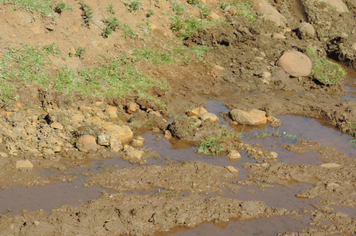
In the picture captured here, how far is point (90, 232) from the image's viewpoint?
4.00m

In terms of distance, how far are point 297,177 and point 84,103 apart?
12.4 ft

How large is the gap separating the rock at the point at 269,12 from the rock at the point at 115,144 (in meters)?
7.15

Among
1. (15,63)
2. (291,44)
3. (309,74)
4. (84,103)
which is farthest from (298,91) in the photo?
(15,63)

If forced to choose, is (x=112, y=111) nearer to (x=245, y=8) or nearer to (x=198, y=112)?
(x=198, y=112)

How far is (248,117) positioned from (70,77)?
3433 mm

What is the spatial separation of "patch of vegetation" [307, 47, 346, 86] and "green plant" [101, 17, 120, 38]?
195 inches

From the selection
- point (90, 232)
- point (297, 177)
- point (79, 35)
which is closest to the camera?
point (90, 232)

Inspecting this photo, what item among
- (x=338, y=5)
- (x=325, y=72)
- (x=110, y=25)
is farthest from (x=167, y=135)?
(x=338, y=5)

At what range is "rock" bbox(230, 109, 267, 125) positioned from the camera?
23.3 ft

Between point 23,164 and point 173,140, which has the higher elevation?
point 173,140

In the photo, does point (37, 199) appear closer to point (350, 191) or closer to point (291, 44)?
point (350, 191)

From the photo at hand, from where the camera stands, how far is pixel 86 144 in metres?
5.65

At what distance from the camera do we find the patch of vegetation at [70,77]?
6484 millimetres

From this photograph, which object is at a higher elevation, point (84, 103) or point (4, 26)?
point (4, 26)
